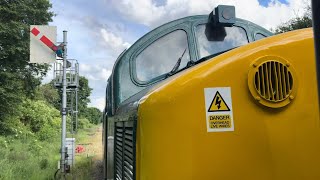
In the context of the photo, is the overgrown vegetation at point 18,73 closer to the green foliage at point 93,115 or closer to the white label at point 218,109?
the white label at point 218,109

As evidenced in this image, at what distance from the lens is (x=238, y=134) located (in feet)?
6.70

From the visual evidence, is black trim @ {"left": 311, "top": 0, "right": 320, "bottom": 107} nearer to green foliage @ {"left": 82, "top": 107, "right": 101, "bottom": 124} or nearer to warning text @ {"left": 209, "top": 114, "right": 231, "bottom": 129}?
warning text @ {"left": 209, "top": 114, "right": 231, "bottom": 129}

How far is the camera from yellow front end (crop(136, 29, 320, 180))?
2029 mm

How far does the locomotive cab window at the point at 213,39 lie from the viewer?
376cm

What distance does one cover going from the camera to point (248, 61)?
82.7 inches

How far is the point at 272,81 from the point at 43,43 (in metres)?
8.50

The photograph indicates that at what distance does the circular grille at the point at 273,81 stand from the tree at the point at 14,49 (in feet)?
60.5

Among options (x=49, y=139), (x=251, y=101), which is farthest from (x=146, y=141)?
(x=49, y=139)

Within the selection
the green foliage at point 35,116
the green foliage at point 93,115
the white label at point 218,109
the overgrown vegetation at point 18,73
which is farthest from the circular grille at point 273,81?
the green foliage at point 93,115

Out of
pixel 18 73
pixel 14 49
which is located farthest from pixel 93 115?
pixel 14 49

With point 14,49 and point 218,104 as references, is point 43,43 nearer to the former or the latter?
point 218,104

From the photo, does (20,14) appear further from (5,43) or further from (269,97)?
(269,97)

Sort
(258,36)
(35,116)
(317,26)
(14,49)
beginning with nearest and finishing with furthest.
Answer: (317,26) < (258,36) < (14,49) < (35,116)

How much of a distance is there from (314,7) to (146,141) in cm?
117
